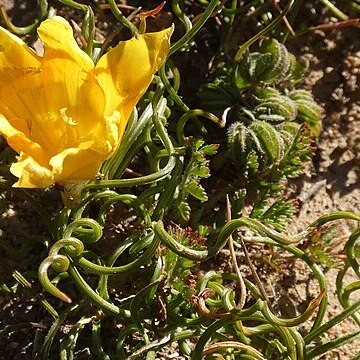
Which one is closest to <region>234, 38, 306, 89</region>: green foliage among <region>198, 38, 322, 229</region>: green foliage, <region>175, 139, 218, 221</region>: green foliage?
<region>198, 38, 322, 229</region>: green foliage

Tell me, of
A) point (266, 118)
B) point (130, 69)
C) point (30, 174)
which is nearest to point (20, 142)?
point (30, 174)

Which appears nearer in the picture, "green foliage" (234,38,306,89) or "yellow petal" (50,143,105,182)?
"yellow petal" (50,143,105,182)

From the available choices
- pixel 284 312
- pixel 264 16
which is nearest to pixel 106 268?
pixel 284 312

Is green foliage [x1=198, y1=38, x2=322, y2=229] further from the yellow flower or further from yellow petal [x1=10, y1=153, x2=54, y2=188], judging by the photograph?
yellow petal [x1=10, y1=153, x2=54, y2=188]

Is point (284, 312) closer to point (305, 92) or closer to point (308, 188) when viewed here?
point (308, 188)

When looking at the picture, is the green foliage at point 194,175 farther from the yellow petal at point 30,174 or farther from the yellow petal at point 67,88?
the yellow petal at point 30,174

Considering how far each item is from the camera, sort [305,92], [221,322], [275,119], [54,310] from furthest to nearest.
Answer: [305,92] < [275,119] < [54,310] < [221,322]
